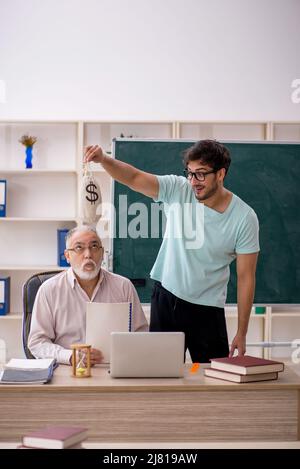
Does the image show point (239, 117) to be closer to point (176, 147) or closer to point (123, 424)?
point (176, 147)

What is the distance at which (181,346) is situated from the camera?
7.88ft

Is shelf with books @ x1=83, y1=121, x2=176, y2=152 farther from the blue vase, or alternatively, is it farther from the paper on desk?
the paper on desk

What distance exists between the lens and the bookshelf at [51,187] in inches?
230

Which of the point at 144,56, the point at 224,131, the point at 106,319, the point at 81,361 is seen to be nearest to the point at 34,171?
the point at 144,56

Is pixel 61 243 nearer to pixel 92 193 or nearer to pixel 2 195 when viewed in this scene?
pixel 2 195

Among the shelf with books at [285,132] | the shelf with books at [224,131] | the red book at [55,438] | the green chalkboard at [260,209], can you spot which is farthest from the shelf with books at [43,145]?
the red book at [55,438]

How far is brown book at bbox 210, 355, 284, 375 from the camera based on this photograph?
2.35 metres

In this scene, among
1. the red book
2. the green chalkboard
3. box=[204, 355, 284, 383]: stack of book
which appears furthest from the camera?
the green chalkboard

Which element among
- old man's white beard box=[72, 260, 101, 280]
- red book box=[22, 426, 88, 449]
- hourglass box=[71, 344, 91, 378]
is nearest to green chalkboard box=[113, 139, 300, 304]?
old man's white beard box=[72, 260, 101, 280]

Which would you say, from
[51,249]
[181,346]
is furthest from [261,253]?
[181,346]

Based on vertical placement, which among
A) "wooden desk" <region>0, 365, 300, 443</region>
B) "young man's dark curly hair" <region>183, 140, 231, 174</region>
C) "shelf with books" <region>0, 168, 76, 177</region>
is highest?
"shelf with books" <region>0, 168, 76, 177</region>

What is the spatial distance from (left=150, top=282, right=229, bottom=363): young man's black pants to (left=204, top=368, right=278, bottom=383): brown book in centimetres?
76

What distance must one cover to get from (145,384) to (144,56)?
4.09 meters

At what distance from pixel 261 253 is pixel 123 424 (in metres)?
2.62
